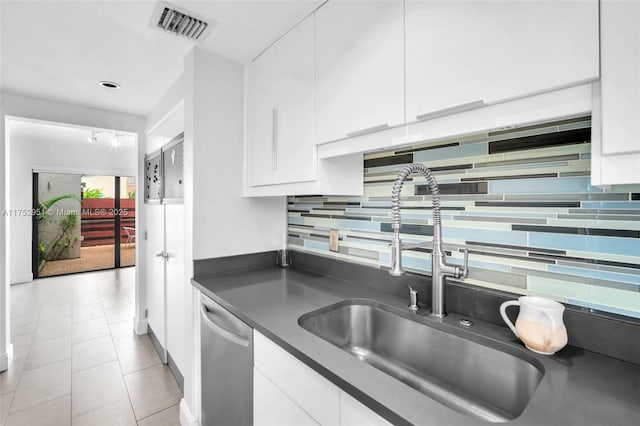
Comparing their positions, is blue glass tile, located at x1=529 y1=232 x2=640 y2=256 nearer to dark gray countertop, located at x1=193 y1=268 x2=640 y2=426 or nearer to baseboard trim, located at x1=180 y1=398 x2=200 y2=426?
dark gray countertop, located at x1=193 y1=268 x2=640 y2=426

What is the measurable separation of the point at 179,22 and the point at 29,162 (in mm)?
5210

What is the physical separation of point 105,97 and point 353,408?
10.3ft

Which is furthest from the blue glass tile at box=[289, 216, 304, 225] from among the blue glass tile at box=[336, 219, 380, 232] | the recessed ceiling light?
the recessed ceiling light

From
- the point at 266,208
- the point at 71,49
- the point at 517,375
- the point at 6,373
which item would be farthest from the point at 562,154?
the point at 6,373

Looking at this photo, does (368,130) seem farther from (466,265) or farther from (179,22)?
(179,22)

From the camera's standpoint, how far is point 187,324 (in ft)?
6.03

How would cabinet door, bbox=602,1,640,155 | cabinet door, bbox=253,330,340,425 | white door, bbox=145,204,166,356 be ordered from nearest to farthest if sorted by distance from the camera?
cabinet door, bbox=602,1,640,155, cabinet door, bbox=253,330,340,425, white door, bbox=145,204,166,356

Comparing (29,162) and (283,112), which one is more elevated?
(29,162)

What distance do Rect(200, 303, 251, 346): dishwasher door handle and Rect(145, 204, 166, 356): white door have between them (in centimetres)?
107

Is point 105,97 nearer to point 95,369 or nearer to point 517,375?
point 95,369

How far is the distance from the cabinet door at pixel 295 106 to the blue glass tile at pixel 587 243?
36.7 inches

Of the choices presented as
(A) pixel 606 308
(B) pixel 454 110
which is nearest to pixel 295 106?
(B) pixel 454 110

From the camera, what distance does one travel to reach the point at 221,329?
1.41 metres

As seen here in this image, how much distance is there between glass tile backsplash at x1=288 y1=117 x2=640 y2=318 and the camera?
880mm
